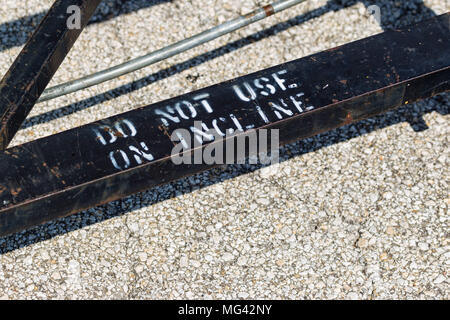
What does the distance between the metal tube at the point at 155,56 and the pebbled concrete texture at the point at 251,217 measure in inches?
17.5

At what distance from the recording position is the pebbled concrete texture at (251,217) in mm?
3531

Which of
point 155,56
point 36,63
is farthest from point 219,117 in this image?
point 155,56

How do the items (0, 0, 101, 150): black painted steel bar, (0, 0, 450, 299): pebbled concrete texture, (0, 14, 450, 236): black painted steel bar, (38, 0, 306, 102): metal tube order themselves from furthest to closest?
(38, 0, 306, 102): metal tube
(0, 0, 450, 299): pebbled concrete texture
(0, 0, 101, 150): black painted steel bar
(0, 14, 450, 236): black painted steel bar

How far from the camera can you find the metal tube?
376 cm

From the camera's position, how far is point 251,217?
3.78 meters

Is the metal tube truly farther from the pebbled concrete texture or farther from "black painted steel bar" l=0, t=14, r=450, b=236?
"black painted steel bar" l=0, t=14, r=450, b=236

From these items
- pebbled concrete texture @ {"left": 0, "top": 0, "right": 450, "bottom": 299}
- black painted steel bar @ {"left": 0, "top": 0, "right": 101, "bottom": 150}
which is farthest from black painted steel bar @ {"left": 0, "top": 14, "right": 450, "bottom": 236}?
pebbled concrete texture @ {"left": 0, "top": 0, "right": 450, "bottom": 299}

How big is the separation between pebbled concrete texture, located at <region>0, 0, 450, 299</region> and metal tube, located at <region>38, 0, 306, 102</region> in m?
0.45

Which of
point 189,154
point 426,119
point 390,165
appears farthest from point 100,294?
point 426,119

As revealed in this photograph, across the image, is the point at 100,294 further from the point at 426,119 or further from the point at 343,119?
the point at 426,119

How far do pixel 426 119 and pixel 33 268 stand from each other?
2617mm

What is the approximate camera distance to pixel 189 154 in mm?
2822

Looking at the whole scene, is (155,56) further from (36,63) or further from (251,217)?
(251,217)
